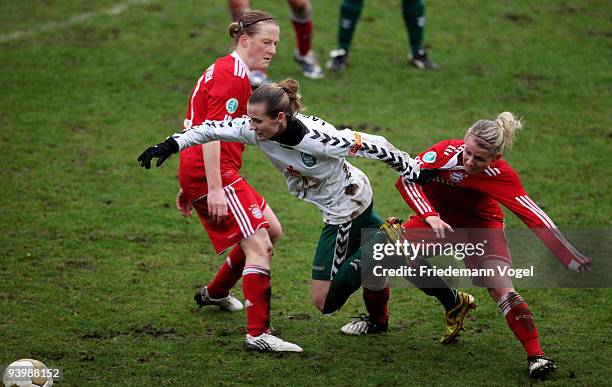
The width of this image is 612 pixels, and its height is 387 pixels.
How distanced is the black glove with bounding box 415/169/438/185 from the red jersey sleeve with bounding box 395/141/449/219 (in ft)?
0.09

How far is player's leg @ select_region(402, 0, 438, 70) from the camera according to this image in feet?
33.5

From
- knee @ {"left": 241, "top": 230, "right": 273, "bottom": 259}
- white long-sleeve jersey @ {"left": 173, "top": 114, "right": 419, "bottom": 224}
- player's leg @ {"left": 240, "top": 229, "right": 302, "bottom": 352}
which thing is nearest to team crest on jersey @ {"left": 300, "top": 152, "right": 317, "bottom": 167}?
white long-sleeve jersey @ {"left": 173, "top": 114, "right": 419, "bottom": 224}

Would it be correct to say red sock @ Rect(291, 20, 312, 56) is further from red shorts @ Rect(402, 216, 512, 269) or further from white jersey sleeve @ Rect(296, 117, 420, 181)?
white jersey sleeve @ Rect(296, 117, 420, 181)

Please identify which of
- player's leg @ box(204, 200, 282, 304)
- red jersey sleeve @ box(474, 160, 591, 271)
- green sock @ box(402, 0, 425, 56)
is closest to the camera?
red jersey sleeve @ box(474, 160, 591, 271)

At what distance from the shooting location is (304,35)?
33.1 feet

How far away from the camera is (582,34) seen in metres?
11.5

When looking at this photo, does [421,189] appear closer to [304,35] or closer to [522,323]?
[522,323]

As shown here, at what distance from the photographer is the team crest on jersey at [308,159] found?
503cm

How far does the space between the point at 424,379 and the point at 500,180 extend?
127 cm

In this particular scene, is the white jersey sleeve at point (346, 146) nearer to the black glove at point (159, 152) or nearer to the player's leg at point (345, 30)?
the black glove at point (159, 152)

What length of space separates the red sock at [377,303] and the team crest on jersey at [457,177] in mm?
836

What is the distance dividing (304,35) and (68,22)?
143 inches

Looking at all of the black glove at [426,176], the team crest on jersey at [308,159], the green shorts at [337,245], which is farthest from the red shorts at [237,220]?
the black glove at [426,176]

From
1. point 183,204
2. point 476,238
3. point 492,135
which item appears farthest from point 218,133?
point 476,238
